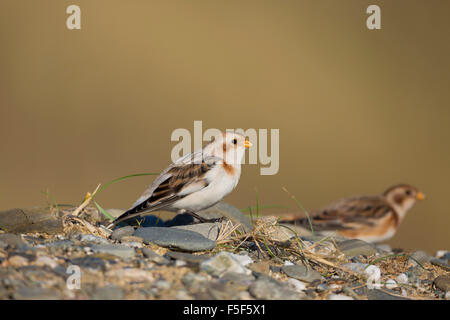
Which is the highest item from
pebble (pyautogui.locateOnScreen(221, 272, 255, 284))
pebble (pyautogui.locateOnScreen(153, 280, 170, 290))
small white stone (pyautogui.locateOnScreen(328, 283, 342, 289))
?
pebble (pyautogui.locateOnScreen(153, 280, 170, 290))

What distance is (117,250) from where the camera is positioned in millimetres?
3467

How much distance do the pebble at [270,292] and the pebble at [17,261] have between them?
139 centimetres

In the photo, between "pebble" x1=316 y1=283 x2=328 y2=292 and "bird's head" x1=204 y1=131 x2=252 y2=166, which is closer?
"pebble" x1=316 y1=283 x2=328 y2=292

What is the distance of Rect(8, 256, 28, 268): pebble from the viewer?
309 centimetres

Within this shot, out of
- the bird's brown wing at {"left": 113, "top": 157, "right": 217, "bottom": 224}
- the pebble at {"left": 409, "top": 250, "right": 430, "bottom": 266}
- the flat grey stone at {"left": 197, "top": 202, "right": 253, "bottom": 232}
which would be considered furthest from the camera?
the flat grey stone at {"left": 197, "top": 202, "right": 253, "bottom": 232}

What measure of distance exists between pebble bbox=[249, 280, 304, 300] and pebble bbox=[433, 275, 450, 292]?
1.55m

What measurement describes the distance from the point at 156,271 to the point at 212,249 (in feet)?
2.60

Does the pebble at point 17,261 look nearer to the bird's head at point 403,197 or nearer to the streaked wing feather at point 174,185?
the streaked wing feather at point 174,185

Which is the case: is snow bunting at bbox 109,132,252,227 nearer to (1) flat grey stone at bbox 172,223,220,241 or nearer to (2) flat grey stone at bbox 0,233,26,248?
(1) flat grey stone at bbox 172,223,220,241

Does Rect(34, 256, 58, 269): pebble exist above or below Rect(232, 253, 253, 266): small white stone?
above

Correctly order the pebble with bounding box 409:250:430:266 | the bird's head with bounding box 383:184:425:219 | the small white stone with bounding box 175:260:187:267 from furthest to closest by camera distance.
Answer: the bird's head with bounding box 383:184:425:219 → the pebble with bounding box 409:250:430:266 → the small white stone with bounding box 175:260:187:267

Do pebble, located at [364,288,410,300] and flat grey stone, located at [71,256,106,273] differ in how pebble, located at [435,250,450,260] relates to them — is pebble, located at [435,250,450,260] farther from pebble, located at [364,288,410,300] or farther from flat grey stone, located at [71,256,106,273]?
flat grey stone, located at [71,256,106,273]

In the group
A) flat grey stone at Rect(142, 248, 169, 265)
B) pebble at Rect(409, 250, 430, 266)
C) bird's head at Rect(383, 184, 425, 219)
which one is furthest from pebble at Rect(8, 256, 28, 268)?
bird's head at Rect(383, 184, 425, 219)

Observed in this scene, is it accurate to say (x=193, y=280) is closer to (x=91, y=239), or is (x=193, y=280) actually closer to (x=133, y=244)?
(x=133, y=244)
